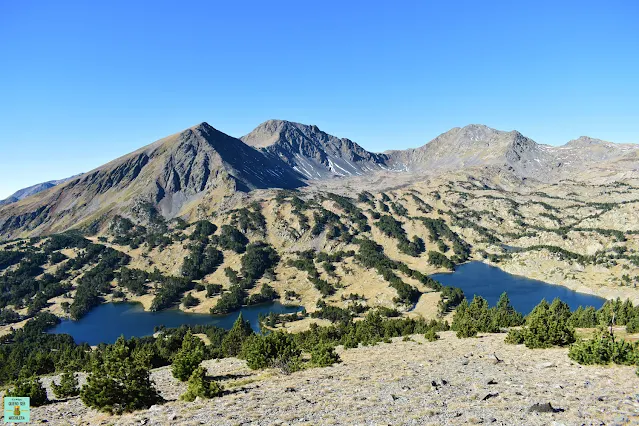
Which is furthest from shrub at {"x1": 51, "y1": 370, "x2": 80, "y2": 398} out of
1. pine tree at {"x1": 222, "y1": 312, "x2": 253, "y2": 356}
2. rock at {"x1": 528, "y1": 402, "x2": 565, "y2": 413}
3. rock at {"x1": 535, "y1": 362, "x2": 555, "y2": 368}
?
rock at {"x1": 535, "y1": 362, "x2": 555, "y2": 368}

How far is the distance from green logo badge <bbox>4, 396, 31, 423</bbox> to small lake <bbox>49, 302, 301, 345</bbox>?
122536mm

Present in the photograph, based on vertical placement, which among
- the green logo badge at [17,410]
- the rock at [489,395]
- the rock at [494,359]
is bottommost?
the rock at [494,359]

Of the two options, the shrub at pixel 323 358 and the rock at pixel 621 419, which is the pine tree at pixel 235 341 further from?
the rock at pixel 621 419

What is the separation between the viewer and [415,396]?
2922cm

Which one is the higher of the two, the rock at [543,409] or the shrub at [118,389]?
the shrub at [118,389]

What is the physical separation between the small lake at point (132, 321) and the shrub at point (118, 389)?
12758cm

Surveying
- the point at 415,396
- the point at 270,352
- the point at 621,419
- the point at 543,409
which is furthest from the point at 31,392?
the point at 621,419

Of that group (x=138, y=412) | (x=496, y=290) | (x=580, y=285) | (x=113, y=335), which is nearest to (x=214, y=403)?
(x=138, y=412)

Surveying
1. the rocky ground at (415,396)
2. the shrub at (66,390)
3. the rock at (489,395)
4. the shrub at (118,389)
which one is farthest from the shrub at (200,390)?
the rock at (489,395)

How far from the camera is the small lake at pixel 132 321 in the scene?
523 feet

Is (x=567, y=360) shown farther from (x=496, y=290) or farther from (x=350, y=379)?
(x=496, y=290)

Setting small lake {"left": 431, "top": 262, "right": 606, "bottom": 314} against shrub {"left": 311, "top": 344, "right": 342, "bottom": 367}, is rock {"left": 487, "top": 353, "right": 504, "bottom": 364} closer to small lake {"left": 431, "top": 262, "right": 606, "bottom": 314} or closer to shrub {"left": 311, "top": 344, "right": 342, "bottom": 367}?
shrub {"left": 311, "top": 344, "right": 342, "bottom": 367}

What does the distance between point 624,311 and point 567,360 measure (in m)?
76.5

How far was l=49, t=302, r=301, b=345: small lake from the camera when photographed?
523ft
